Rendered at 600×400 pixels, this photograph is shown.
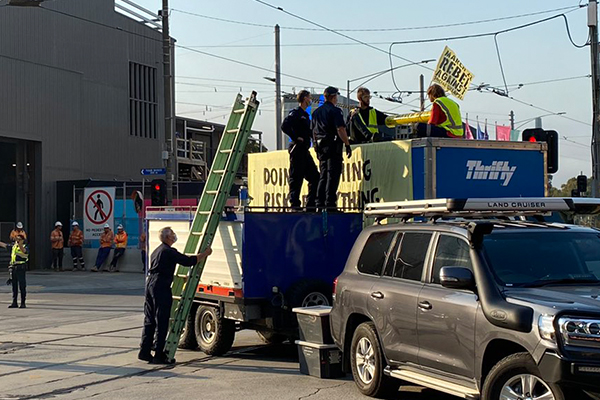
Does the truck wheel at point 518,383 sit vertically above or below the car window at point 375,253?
below

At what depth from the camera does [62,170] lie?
4038cm

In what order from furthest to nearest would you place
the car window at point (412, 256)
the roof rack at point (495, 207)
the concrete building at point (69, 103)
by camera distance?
1. the concrete building at point (69, 103)
2. the car window at point (412, 256)
3. the roof rack at point (495, 207)

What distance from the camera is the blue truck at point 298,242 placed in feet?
38.8

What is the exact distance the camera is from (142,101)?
46750mm

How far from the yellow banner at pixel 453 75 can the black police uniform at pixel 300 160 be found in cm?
700

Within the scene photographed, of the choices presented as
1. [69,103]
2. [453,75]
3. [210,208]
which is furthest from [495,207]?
[69,103]

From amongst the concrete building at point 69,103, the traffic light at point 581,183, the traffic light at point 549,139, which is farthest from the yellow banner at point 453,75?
the concrete building at point 69,103

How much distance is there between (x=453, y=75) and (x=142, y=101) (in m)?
28.9

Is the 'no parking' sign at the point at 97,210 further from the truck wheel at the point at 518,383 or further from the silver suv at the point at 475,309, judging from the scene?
the truck wheel at the point at 518,383

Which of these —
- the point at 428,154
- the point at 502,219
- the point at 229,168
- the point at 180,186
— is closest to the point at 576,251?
the point at 502,219

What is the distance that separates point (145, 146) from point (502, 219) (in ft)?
127

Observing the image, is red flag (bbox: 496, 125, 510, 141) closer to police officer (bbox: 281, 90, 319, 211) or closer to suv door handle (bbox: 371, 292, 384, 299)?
police officer (bbox: 281, 90, 319, 211)

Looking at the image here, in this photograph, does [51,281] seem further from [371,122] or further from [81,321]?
[371,122]

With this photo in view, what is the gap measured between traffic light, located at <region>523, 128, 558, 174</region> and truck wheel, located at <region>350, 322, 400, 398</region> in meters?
7.02
